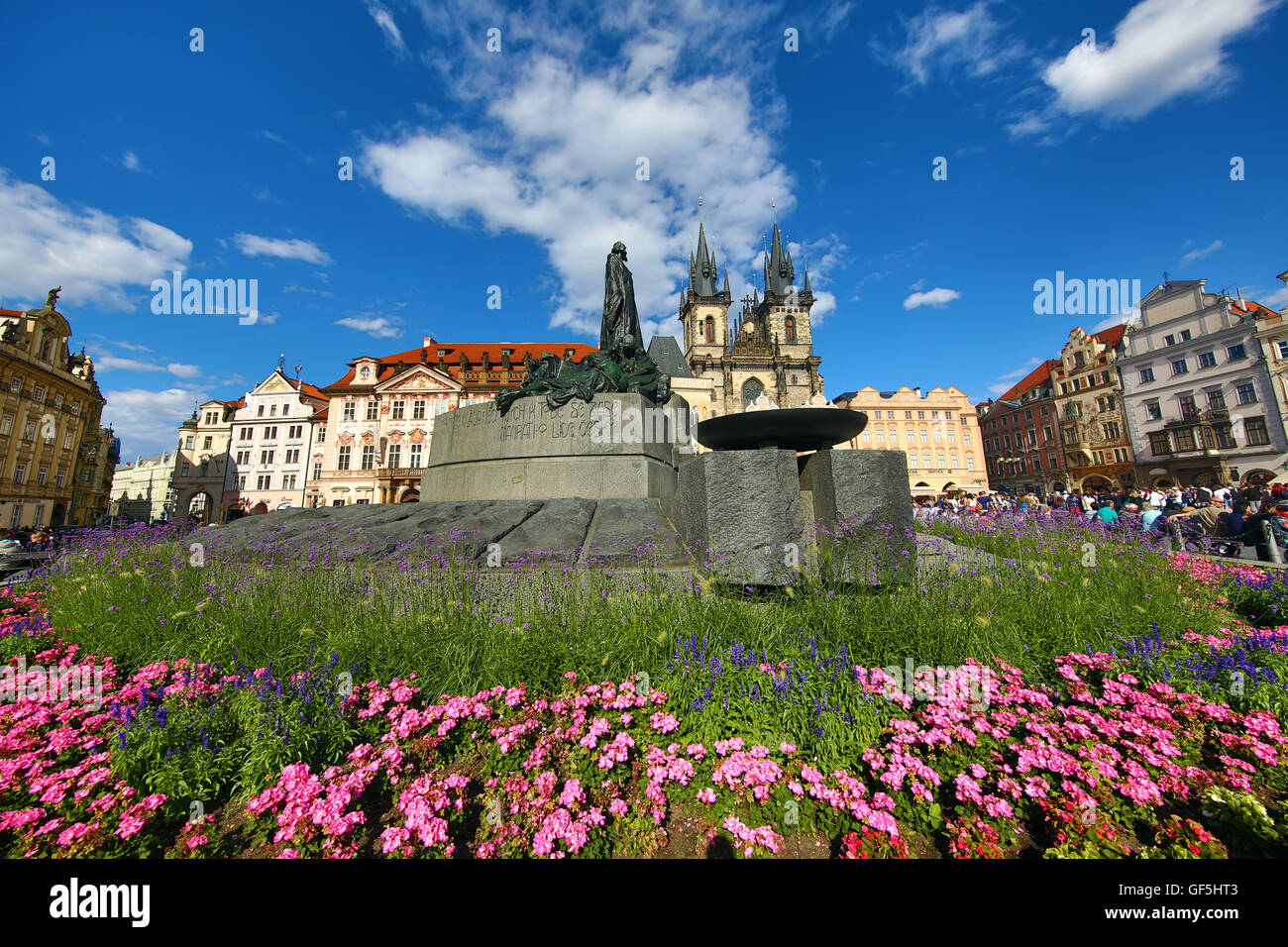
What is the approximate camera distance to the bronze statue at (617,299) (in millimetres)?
9992

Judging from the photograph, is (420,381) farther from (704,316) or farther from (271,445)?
(704,316)

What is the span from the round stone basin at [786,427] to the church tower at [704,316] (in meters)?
61.2

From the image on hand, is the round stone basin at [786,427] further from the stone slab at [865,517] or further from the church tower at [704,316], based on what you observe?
the church tower at [704,316]

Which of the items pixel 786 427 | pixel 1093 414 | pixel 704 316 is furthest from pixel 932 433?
pixel 786 427

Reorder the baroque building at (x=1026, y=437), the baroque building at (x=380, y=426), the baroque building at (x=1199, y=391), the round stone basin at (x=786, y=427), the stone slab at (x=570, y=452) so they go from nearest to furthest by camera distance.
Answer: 1. the round stone basin at (x=786, y=427)
2. the stone slab at (x=570, y=452)
3. the baroque building at (x=1199, y=391)
4. the baroque building at (x=380, y=426)
5. the baroque building at (x=1026, y=437)

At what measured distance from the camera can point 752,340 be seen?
6556 centimetres

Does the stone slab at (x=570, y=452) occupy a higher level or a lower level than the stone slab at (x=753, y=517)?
higher

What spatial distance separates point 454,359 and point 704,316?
35.7 metres

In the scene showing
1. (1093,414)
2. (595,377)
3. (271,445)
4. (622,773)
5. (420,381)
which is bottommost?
(622,773)

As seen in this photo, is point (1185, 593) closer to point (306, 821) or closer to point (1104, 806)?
point (1104, 806)

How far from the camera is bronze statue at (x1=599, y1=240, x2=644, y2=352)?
32.8 ft

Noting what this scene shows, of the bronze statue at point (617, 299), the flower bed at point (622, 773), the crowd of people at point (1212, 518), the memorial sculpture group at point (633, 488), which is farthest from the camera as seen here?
the bronze statue at point (617, 299)

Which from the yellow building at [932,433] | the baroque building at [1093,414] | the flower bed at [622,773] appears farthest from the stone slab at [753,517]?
the baroque building at [1093,414]
